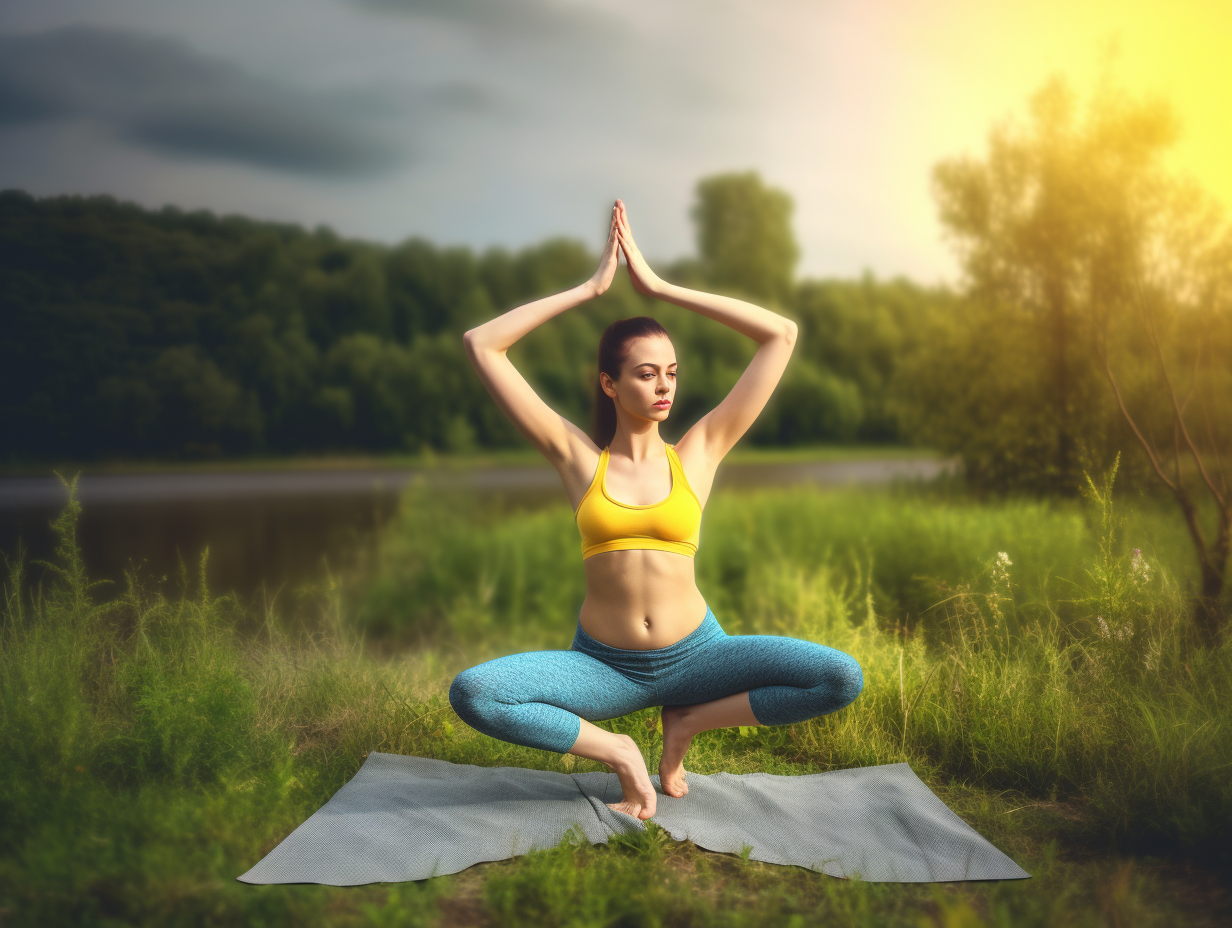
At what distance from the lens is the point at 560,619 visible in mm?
10031

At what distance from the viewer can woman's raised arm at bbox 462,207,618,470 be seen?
2.78m

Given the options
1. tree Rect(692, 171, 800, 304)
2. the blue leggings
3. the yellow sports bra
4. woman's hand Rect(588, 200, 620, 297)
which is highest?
tree Rect(692, 171, 800, 304)

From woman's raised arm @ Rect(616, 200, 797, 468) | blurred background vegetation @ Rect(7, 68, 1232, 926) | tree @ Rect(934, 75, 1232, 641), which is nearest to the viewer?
blurred background vegetation @ Rect(7, 68, 1232, 926)

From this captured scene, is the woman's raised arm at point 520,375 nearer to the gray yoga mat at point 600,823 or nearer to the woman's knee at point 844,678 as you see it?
the woman's knee at point 844,678

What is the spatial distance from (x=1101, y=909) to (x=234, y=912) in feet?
7.40

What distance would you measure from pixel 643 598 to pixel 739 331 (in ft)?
3.23

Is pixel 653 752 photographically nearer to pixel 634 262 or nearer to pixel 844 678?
pixel 844 678

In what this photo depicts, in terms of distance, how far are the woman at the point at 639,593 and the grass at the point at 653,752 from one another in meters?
0.40

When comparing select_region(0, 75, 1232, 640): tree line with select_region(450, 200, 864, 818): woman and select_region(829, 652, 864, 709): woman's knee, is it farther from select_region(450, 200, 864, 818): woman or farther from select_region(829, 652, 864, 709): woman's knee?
select_region(829, 652, 864, 709): woman's knee

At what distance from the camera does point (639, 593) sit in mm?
2682

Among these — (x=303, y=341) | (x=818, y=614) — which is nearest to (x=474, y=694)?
(x=818, y=614)

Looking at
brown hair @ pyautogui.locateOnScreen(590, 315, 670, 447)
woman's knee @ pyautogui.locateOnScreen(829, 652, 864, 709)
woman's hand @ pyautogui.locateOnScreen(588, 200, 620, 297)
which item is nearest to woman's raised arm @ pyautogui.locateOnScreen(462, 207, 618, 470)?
woman's hand @ pyautogui.locateOnScreen(588, 200, 620, 297)

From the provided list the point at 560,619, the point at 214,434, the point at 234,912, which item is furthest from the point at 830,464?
the point at 234,912

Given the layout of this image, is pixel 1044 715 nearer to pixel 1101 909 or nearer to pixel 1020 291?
pixel 1101 909
